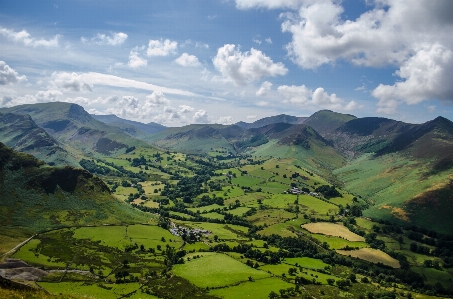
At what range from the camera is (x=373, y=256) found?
188m

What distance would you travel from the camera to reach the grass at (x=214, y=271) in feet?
442

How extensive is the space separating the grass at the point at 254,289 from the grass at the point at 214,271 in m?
4.20

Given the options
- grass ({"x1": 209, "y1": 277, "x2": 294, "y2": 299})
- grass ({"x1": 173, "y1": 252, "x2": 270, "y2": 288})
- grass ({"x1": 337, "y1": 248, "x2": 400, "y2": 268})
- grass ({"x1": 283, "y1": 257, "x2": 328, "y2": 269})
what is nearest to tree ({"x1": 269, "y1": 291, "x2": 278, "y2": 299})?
grass ({"x1": 209, "y1": 277, "x2": 294, "y2": 299})

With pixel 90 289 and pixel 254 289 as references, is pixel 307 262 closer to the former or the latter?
pixel 254 289

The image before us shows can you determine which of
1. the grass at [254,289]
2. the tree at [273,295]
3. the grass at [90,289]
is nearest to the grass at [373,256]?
the grass at [254,289]

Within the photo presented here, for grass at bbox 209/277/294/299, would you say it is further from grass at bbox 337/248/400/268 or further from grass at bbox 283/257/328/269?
grass at bbox 337/248/400/268

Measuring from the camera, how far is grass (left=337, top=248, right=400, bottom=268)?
182038mm

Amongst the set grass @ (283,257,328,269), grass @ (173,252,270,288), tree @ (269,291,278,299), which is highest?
tree @ (269,291,278,299)

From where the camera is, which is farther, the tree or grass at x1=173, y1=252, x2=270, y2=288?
grass at x1=173, y1=252, x2=270, y2=288

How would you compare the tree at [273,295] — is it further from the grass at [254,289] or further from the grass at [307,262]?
the grass at [307,262]

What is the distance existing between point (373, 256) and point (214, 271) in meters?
103

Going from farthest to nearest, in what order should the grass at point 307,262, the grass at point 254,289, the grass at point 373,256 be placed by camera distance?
the grass at point 373,256
the grass at point 307,262
the grass at point 254,289

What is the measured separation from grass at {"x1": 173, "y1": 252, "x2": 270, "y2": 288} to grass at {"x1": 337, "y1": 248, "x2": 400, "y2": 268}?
7105cm

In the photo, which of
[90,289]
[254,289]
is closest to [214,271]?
[254,289]
